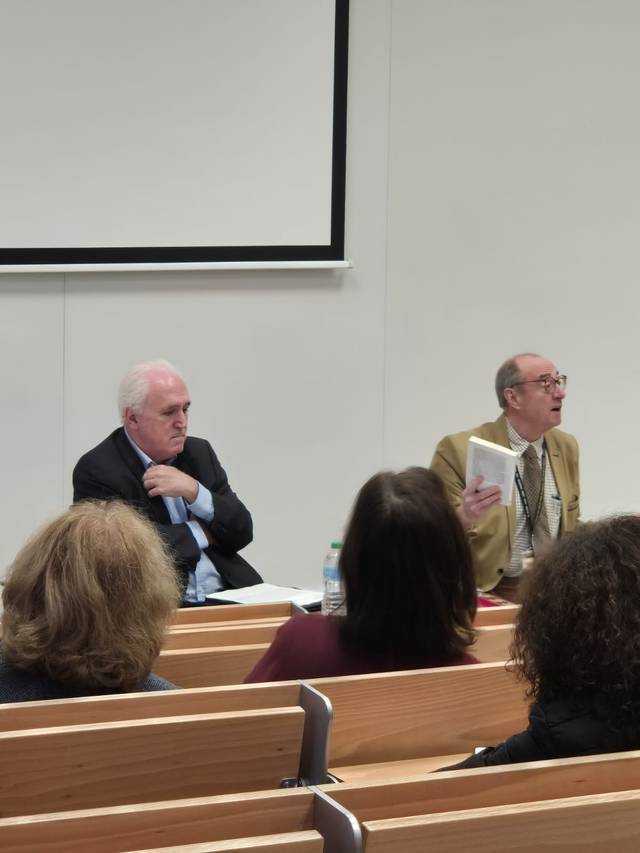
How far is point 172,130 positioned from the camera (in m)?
5.37

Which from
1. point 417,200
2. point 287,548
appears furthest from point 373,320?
point 287,548

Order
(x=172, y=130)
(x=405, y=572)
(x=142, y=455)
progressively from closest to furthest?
(x=405, y=572) < (x=142, y=455) < (x=172, y=130)

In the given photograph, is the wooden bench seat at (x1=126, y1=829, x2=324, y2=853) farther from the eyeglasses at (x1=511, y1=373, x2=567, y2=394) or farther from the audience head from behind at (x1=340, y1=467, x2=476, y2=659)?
the eyeglasses at (x1=511, y1=373, x2=567, y2=394)

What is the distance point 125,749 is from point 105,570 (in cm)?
37

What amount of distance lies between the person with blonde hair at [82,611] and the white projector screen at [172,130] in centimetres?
354

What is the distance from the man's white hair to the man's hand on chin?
0.78 feet

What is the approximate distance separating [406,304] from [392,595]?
384 centimetres

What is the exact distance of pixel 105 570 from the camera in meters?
1.94

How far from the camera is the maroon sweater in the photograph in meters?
2.26

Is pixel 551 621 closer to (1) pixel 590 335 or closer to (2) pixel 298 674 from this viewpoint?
(2) pixel 298 674

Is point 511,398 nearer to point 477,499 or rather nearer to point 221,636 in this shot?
point 477,499

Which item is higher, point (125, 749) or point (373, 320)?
point (373, 320)

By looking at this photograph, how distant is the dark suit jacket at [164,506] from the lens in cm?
375

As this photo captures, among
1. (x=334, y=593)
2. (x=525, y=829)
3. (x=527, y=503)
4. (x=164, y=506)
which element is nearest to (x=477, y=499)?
(x=527, y=503)
